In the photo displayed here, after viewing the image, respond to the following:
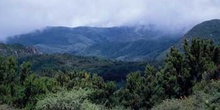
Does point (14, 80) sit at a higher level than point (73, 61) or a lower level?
higher

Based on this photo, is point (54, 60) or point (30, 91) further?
point (54, 60)

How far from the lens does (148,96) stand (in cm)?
4506

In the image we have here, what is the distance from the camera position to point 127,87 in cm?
4781

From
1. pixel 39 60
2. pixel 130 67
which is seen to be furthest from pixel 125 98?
pixel 39 60

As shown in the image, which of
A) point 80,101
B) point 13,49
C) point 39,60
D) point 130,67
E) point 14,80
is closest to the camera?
point 80,101

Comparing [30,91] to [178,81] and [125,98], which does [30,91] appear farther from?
[178,81]

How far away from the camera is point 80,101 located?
98.0 feet

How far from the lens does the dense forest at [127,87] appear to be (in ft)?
99.8

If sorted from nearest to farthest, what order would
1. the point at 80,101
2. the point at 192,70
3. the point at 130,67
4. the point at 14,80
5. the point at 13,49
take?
1. the point at 80,101
2. the point at 192,70
3. the point at 14,80
4. the point at 130,67
5. the point at 13,49

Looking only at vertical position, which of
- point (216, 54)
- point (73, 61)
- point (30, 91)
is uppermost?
point (216, 54)

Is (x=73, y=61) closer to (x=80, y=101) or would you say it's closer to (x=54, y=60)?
(x=54, y=60)

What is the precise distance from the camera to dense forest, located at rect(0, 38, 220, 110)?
99.8 ft

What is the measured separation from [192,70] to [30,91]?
1654 centimetres

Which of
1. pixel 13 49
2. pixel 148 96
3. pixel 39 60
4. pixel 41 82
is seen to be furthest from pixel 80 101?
pixel 13 49
